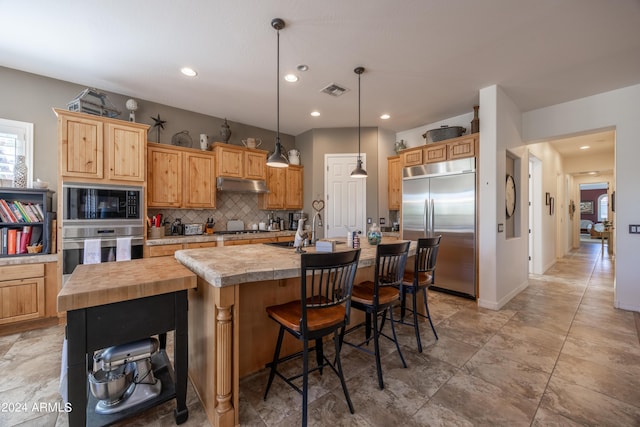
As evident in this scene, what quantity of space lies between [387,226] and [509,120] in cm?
253

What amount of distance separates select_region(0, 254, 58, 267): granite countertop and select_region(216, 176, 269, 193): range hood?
2105mm

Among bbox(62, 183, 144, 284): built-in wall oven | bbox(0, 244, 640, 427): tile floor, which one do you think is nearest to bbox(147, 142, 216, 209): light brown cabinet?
bbox(62, 183, 144, 284): built-in wall oven

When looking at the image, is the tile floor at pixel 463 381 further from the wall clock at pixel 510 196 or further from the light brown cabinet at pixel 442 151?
the light brown cabinet at pixel 442 151

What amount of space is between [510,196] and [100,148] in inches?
222

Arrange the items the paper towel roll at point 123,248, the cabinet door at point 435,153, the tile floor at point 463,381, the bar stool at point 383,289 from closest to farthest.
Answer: the tile floor at point 463,381, the bar stool at point 383,289, the paper towel roll at point 123,248, the cabinet door at point 435,153

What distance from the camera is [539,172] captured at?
544 cm

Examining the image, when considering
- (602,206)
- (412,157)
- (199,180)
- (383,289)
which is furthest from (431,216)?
(602,206)

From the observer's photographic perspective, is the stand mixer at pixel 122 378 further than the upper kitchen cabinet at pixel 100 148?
No

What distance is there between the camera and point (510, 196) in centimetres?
411

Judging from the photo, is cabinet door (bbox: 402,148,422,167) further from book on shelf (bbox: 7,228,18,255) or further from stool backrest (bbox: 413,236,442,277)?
book on shelf (bbox: 7,228,18,255)

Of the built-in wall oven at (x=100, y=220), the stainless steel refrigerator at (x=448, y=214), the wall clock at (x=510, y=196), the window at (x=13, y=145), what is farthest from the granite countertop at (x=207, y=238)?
the wall clock at (x=510, y=196)

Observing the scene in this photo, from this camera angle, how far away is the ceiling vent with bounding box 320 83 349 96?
3.46 meters

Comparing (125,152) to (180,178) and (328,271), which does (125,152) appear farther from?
(328,271)

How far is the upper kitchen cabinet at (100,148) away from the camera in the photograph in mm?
2973
